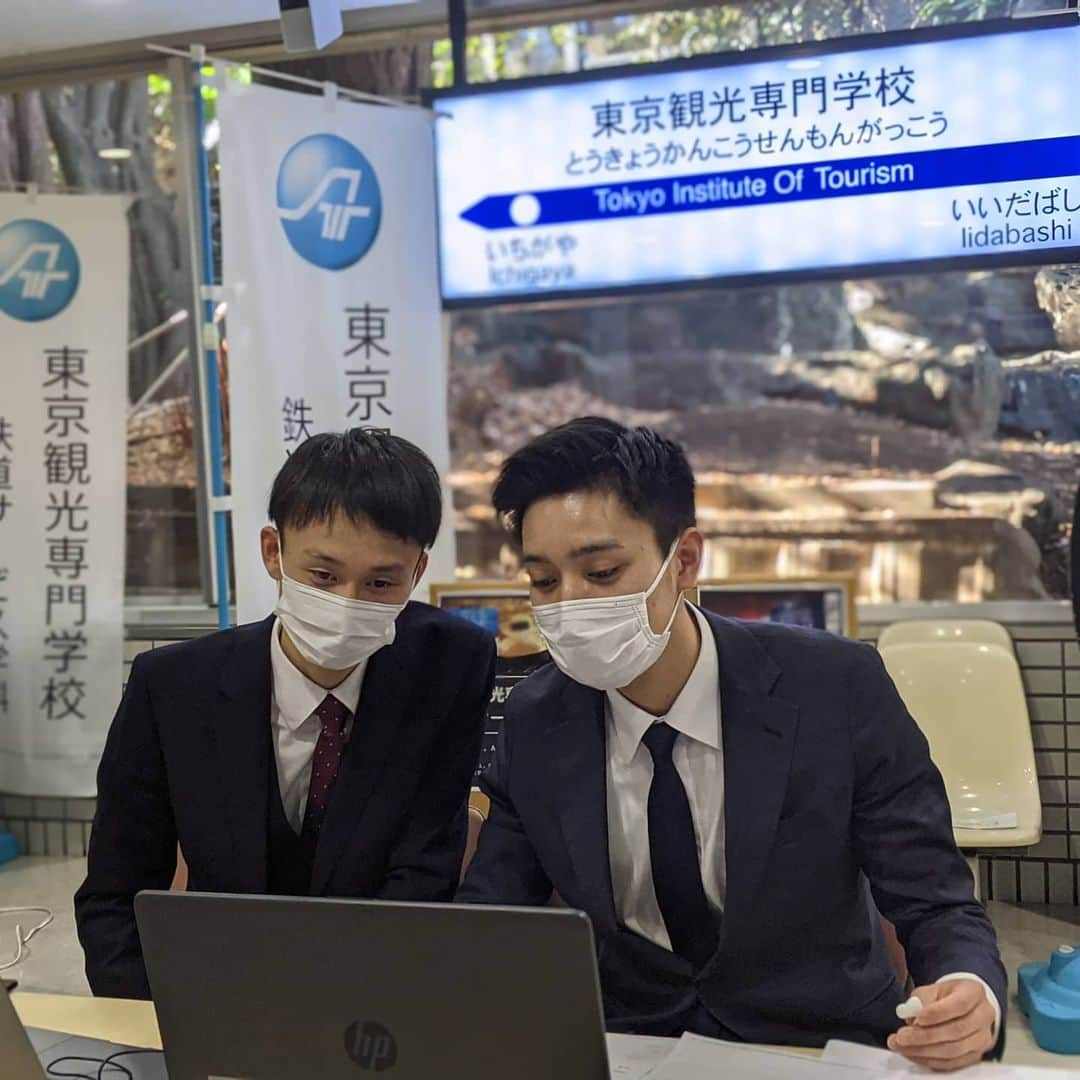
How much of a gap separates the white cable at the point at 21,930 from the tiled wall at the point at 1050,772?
0.27 m

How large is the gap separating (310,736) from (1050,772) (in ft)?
9.02

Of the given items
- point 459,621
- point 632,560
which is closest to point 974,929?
point 632,560

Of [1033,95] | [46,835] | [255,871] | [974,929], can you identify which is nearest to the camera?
[974,929]

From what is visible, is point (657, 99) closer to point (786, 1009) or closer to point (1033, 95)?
point (1033, 95)

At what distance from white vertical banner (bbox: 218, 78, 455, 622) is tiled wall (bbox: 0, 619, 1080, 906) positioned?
0.87 meters

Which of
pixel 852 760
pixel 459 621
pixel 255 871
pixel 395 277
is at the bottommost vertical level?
pixel 255 871

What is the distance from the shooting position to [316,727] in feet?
7.00

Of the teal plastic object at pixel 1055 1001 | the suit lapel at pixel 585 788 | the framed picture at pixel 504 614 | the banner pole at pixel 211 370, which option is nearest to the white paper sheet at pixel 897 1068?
the suit lapel at pixel 585 788

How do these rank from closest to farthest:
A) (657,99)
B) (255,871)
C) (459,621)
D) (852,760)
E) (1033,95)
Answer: (852,760)
(255,871)
(459,621)
(1033,95)
(657,99)

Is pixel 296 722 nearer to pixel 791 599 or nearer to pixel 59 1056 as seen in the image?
pixel 59 1056

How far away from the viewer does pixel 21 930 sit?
11.9 feet

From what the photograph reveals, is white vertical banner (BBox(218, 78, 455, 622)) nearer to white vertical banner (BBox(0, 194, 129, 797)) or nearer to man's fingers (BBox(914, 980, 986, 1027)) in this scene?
white vertical banner (BBox(0, 194, 129, 797))

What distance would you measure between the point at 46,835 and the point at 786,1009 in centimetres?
325

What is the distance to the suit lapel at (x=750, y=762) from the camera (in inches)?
68.4
